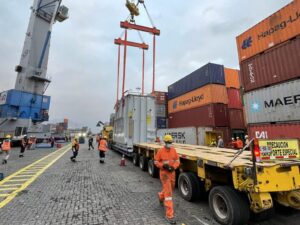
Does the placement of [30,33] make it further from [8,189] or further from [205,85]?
[8,189]

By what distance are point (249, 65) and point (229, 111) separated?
7.12 metres

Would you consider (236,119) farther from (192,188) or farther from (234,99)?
(192,188)

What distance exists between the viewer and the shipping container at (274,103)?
28.5ft

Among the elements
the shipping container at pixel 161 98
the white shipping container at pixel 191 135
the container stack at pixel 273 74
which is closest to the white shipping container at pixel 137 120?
the white shipping container at pixel 191 135

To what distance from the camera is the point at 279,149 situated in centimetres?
354

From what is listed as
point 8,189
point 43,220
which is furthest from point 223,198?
point 8,189

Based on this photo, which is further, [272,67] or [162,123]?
[162,123]

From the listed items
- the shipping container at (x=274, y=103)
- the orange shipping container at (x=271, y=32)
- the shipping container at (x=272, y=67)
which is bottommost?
the shipping container at (x=274, y=103)

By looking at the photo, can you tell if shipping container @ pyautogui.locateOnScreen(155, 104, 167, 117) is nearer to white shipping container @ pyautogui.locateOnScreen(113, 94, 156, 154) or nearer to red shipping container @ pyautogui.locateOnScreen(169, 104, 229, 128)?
red shipping container @ pyautogui.locateOnScreen(169, 104, 229, 128)

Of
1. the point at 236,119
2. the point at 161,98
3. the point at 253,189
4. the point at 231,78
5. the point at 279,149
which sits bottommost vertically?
the point at 253,189

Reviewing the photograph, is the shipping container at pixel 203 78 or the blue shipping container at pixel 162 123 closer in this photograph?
the shipping container at pixel 203 78

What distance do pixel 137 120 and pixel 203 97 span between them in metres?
9.37

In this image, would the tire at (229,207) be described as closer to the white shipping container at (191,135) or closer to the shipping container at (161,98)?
the white shipping container at (191,135)

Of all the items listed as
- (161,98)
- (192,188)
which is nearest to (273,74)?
(192,188)
